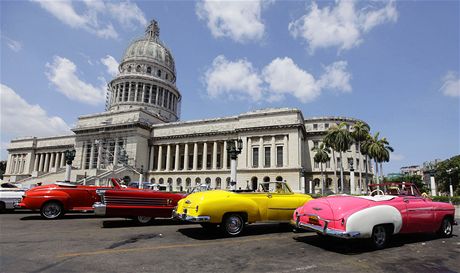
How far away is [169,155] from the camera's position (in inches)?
2405

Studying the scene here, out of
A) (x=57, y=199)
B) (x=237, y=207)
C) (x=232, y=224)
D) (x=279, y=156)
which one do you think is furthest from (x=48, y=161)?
(x=237, y=207)

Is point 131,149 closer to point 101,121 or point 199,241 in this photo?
point 101,121

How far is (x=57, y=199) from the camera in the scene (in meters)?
12.6

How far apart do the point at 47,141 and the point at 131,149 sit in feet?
117

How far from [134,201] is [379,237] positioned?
817 centimetres

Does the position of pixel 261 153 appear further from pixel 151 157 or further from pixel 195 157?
pixel 151 157

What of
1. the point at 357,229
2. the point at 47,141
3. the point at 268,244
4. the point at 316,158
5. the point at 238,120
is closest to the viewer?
the point at 357,229

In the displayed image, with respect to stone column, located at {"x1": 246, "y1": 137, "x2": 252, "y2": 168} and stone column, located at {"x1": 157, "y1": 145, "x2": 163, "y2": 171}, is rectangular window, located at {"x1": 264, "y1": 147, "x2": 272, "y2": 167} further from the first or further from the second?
stone column, located at {"x1": 157, "y1": 145, "x2": 163, "y2": 171}

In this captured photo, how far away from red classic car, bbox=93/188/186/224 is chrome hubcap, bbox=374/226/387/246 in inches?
294

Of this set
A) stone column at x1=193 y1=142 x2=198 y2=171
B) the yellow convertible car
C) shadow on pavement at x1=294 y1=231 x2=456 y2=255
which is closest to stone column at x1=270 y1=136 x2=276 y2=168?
stone column at x1=193 y1=142 x2=198 y2=171

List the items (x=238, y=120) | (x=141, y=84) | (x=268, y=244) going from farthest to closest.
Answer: (x=141, y=84) → (x=238, y=120) → (x=268, y=244)

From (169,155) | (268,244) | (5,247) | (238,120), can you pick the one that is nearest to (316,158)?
(238,120)

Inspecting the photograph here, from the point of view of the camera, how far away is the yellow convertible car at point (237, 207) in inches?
322

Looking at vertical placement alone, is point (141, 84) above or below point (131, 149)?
above
